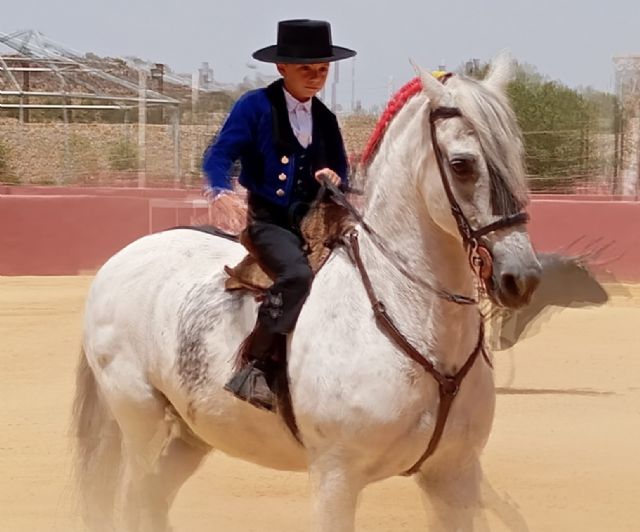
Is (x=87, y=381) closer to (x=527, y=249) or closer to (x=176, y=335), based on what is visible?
(x=176, y=335)

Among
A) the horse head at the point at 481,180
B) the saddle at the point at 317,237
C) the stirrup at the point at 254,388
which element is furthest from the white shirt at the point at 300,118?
the stirrup at the point at 254,388

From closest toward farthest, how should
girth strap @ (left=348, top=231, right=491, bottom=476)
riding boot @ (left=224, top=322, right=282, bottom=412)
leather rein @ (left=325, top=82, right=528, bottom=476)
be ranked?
leather rein @ (left=325, top=82, right=528, bottom=476) < girth strap @ (left=348, top=231, right=491, bottom=476) < riding boot @ (left=224, top=322, right=282, bottom=412)

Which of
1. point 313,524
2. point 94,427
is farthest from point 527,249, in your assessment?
point 94,427

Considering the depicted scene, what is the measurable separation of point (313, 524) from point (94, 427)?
5.85ft

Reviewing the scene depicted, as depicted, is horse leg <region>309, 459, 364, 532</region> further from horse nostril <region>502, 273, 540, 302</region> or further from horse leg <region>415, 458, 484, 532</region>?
horse nostril <region>502, 273, 540, 302</region>

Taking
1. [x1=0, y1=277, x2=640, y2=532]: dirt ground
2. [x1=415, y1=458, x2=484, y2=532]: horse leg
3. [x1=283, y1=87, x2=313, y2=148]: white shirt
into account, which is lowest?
[x1=0, y1=277, x2=640, y2=532]: dirt ground

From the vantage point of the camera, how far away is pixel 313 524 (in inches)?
153

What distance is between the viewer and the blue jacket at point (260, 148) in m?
4.13

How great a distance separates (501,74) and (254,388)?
1.35 meters

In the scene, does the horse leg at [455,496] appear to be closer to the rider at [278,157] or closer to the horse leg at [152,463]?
the rider at [278,157]

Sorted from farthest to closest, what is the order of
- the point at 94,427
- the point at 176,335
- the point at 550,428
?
the point at 550,428 → the point at 94,427 → the point at 176,335

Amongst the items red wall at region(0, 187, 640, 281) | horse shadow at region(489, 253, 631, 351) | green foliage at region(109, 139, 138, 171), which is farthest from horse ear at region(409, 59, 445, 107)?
green foliage at region(109, 139, 138, 171)

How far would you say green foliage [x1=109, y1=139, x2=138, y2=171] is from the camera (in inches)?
1075

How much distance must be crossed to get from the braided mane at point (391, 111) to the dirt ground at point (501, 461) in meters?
2.44
